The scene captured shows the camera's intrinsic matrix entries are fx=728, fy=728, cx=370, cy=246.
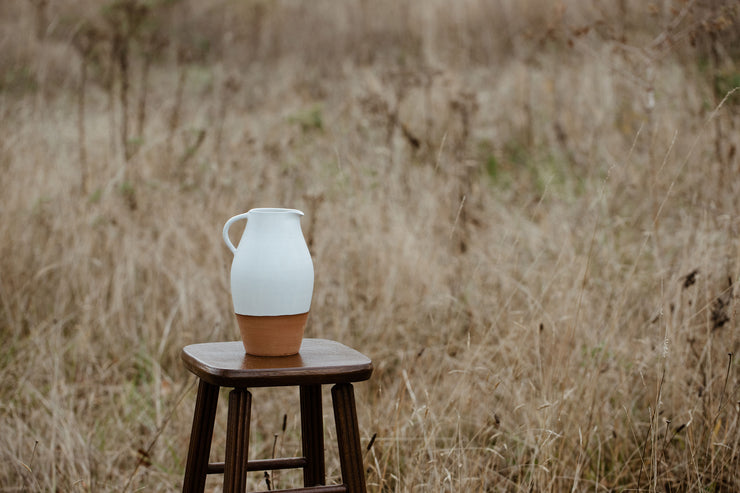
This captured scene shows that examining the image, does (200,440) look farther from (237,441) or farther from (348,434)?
(348,434)

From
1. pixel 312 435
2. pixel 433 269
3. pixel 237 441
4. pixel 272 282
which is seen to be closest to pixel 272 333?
pixel 272 282

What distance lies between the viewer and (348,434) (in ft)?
5.12

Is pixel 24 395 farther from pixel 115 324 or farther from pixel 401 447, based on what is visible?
pixel 401 447

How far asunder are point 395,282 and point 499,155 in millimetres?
2441

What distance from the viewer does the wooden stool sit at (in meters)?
1.46

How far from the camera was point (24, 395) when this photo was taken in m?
2.76

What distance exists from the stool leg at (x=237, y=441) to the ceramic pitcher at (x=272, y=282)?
0.13 m

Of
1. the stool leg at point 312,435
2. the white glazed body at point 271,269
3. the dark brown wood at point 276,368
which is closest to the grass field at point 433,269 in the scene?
the stool leg at point 312,435

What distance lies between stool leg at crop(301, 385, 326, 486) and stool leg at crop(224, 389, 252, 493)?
0.31m

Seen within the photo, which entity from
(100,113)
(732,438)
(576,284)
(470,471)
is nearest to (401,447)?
(470,471)

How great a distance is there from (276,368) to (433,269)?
194 cm

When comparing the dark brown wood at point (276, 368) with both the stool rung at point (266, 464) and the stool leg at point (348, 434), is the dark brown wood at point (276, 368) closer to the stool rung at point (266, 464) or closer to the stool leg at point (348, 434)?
the stool leg at point (348, 434)

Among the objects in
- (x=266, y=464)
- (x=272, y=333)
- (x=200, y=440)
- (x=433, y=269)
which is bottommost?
(x=266, y=464)

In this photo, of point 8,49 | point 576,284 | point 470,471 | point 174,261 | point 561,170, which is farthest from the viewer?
point 8,49
